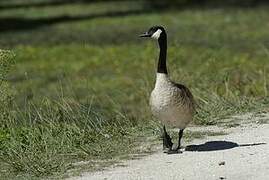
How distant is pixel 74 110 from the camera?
459 inches

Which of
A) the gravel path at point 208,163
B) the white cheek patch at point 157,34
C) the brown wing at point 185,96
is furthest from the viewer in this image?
the white cheek patch at point 157,34

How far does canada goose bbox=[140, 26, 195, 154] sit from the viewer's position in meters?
9.24

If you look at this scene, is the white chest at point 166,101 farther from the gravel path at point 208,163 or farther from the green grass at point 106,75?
the green grass at point 106,75

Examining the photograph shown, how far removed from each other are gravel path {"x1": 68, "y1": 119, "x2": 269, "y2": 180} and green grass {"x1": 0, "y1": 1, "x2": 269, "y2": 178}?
→ 0.63m

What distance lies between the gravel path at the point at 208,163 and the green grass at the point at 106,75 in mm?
632

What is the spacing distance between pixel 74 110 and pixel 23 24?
28.6 metres

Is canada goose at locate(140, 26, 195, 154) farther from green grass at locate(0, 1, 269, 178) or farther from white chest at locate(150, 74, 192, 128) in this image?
green grass at locate(0, 1, 269, 178)

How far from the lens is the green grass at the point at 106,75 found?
33.4 feet

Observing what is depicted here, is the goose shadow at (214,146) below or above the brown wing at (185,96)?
below

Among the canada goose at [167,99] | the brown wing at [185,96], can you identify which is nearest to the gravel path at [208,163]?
the canada goose at [167,99]

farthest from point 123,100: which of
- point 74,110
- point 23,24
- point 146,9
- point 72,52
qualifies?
point 146,9

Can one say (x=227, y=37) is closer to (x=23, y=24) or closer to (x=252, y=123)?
(x=23, y=24)

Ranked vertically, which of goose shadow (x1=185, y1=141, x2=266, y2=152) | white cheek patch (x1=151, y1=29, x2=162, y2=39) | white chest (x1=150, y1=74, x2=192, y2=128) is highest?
white cheek patch (x1=151, y1=29, x2=162, y2=39)

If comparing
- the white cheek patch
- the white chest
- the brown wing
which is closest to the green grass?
the white chest
